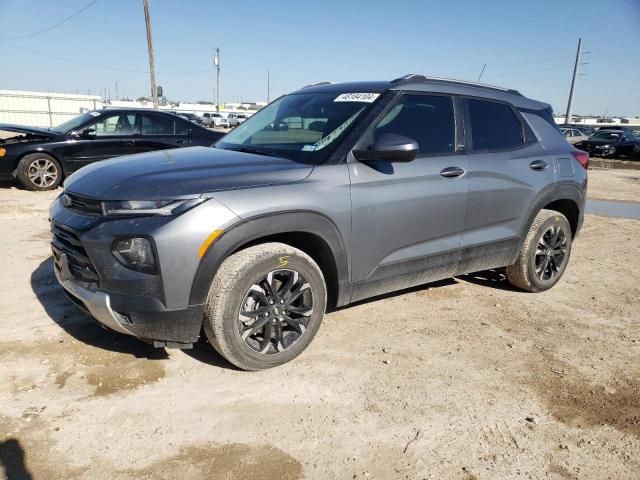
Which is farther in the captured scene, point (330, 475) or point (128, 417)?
point (128, 417)

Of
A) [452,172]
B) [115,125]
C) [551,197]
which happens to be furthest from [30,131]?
[551,197]

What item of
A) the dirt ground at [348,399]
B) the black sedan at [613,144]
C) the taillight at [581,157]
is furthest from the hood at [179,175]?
the black sedan at [613,144]

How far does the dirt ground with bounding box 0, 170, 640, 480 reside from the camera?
92.0 inches

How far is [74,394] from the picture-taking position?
2801mm

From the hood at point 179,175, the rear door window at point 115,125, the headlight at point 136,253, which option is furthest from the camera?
the rear door window at point 115,125

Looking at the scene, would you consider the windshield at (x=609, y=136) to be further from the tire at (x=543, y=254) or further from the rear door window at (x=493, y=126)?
the rear door window at (x=493, y=126)

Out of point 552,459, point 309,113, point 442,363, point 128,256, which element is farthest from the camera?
point 309,113

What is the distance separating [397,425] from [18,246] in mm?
4926

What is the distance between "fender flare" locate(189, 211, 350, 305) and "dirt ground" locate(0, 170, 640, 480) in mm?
609

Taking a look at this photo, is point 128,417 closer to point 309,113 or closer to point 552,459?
point 552,459

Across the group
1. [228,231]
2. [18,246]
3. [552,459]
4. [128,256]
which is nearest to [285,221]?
[228,231]

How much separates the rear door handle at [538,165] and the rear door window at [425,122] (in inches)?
37.3

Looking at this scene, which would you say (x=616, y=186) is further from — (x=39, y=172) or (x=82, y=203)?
(x=82, y=203)

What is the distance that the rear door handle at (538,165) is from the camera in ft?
14.1
